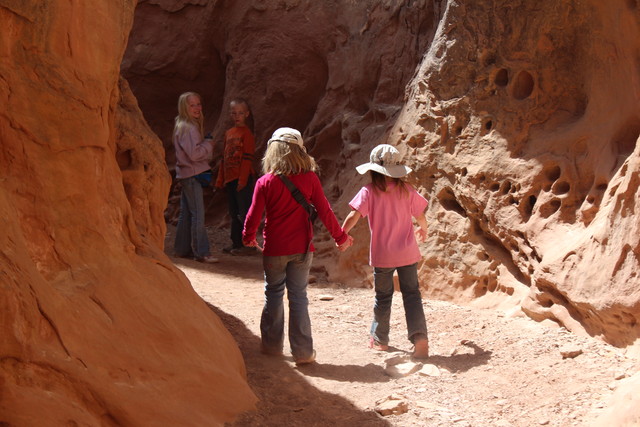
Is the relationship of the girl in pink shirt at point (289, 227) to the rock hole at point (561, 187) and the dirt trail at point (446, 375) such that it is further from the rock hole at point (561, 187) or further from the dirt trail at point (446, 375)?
the rock hole at point (561, 187)

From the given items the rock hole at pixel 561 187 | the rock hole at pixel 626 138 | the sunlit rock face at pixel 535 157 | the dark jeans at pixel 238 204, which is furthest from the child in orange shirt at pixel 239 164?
the rock hole at pixel 626 138

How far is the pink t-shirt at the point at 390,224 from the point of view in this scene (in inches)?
205

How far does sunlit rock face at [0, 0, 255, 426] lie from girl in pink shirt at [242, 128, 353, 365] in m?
0.74

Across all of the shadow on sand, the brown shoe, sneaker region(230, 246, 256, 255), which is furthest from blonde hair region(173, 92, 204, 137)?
the brown shoe

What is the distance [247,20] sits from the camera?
1030cm

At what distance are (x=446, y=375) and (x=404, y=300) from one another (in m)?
0.64

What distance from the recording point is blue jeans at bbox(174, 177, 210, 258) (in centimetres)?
796

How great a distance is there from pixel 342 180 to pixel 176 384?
485 cm

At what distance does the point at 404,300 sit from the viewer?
5266mm

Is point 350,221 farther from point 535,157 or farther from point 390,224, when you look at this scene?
point 535,157

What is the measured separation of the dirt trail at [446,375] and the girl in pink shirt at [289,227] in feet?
1.01

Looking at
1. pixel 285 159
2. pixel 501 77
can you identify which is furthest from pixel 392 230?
pixel 501 77

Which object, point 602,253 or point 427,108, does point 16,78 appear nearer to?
point 602,253

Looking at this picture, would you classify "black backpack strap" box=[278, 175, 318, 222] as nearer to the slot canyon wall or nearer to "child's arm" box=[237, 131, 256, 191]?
the slot canyon wall
